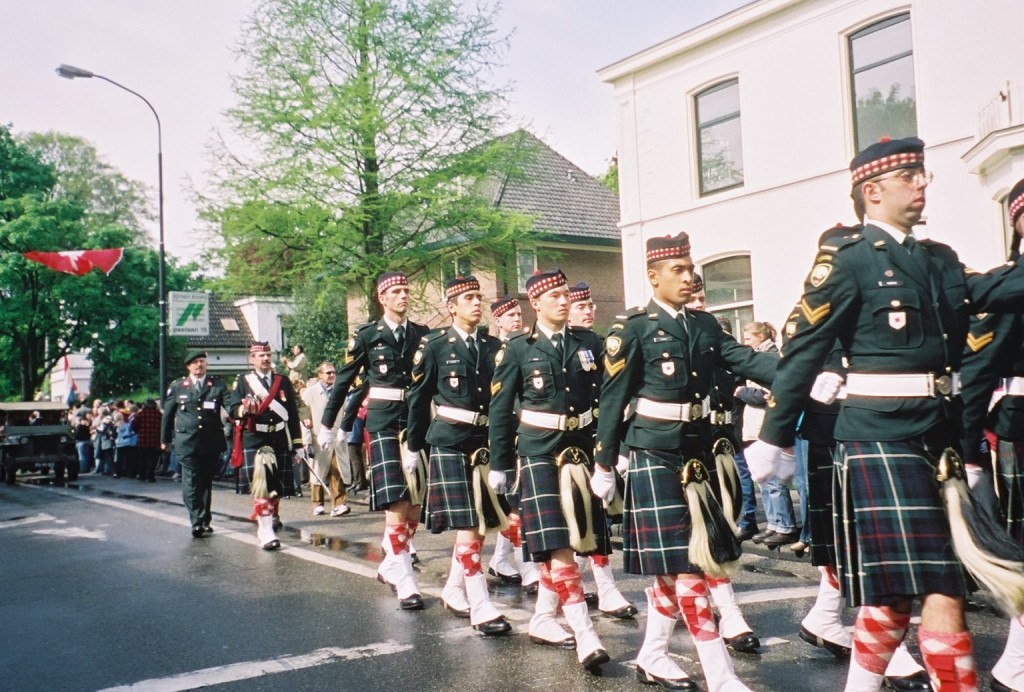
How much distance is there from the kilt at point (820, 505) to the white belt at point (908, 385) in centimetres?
156

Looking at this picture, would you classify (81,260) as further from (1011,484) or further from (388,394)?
(1011,484)

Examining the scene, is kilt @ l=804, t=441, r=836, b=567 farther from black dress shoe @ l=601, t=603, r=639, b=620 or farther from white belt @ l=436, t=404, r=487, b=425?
white belt @ l=436, t=404, r=487, b=425

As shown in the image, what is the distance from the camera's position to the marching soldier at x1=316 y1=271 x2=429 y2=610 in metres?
7.24

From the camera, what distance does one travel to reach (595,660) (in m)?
4.95

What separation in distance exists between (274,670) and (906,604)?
338 cm

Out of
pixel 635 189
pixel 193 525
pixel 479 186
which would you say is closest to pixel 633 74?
pixel 635 189

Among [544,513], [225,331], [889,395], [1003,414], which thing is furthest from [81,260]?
[225,331]

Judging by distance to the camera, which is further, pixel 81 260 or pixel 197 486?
pixel 81 260

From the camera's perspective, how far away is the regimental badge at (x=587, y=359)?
5770 millimetres

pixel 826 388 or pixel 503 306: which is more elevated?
pixel 503 306

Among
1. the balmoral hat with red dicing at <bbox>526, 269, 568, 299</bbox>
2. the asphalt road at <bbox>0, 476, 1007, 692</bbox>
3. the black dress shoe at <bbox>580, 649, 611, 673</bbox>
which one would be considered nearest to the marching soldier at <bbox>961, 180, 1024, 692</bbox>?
the asphalt road at <bbox>0, 476, 1007, 692</bbox>

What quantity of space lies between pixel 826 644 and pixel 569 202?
25382 mm

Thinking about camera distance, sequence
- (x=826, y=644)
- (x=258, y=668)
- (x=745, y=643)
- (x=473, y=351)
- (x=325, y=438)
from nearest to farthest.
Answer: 1. (x=826, y=644)
2. (x=745, y=643)
3. (x=258, y=668)
4. (x=473, y=351)
5. (x=325, y=438)

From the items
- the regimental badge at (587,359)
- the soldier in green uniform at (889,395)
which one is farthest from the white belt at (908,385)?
the regimental badge at (587,359)
